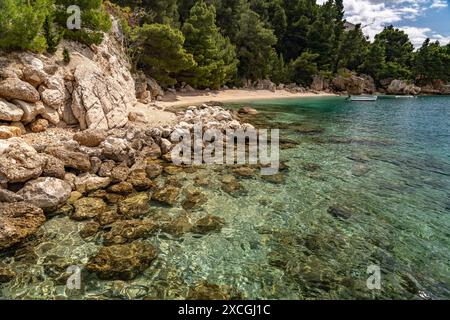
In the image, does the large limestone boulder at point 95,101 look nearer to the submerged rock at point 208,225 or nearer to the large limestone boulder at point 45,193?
the large limestone boulder at point 45,193

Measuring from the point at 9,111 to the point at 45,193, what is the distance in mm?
6894

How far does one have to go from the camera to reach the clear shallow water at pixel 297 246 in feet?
21.2

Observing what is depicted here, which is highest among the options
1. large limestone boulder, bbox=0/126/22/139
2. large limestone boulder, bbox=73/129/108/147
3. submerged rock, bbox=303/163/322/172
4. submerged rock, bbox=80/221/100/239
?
large limestone boulder, bbox=0/126/22/139

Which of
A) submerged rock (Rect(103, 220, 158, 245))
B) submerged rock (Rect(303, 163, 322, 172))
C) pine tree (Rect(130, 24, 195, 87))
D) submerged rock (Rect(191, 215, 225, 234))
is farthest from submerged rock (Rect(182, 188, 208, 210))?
A: pine tree (Rect(130, 24, 195, 87))

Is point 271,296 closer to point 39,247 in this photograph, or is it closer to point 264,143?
point 39,247

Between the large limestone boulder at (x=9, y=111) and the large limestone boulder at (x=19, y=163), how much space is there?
386 centimetres

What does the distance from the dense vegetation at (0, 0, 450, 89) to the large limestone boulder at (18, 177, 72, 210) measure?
10.6 m

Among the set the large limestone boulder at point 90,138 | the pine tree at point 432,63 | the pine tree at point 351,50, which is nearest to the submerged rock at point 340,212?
the large limestone boulder at point 90,138

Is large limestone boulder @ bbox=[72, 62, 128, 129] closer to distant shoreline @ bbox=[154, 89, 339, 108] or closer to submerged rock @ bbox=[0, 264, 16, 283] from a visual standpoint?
submerged rock @ bbox=[0, 264, 16, 283]

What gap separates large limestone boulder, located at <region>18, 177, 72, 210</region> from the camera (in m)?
9.11

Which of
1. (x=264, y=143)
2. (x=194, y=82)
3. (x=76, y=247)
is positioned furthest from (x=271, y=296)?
(x=194, y=82)

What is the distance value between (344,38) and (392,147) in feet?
250

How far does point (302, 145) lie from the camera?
64.3ft

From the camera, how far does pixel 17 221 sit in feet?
26.5
